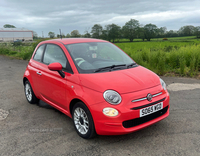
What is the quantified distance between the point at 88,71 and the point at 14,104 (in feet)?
9.86

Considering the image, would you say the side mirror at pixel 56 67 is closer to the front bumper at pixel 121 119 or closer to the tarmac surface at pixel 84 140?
the front bumper at pixel 121 119

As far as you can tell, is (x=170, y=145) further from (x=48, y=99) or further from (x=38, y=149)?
(x=48, y=99)

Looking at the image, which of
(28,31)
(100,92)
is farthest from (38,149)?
(28,31)

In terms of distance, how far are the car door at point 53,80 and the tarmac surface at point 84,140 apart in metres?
0.52

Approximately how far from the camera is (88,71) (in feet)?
11.4

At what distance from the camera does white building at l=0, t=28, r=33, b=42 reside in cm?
11406

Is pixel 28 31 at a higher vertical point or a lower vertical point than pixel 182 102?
higher

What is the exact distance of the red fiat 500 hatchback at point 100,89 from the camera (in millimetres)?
2930

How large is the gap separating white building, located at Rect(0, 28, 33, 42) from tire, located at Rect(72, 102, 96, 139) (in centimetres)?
12314

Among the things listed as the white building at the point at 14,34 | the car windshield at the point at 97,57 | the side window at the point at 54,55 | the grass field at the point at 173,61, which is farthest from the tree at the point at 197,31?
the white building at the point at 14,34

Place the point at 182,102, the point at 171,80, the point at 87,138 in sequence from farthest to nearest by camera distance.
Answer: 1. the point at 171,80
2. the point at 182,102
3. the point at 87,138

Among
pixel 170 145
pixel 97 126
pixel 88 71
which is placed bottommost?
pixel 170 145

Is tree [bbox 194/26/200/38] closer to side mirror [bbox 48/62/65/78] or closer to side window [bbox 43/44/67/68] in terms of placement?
side window [bbox 43/44/67/68]

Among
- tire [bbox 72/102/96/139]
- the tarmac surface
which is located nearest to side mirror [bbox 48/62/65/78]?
tire [bbox 72/102/96/139]
